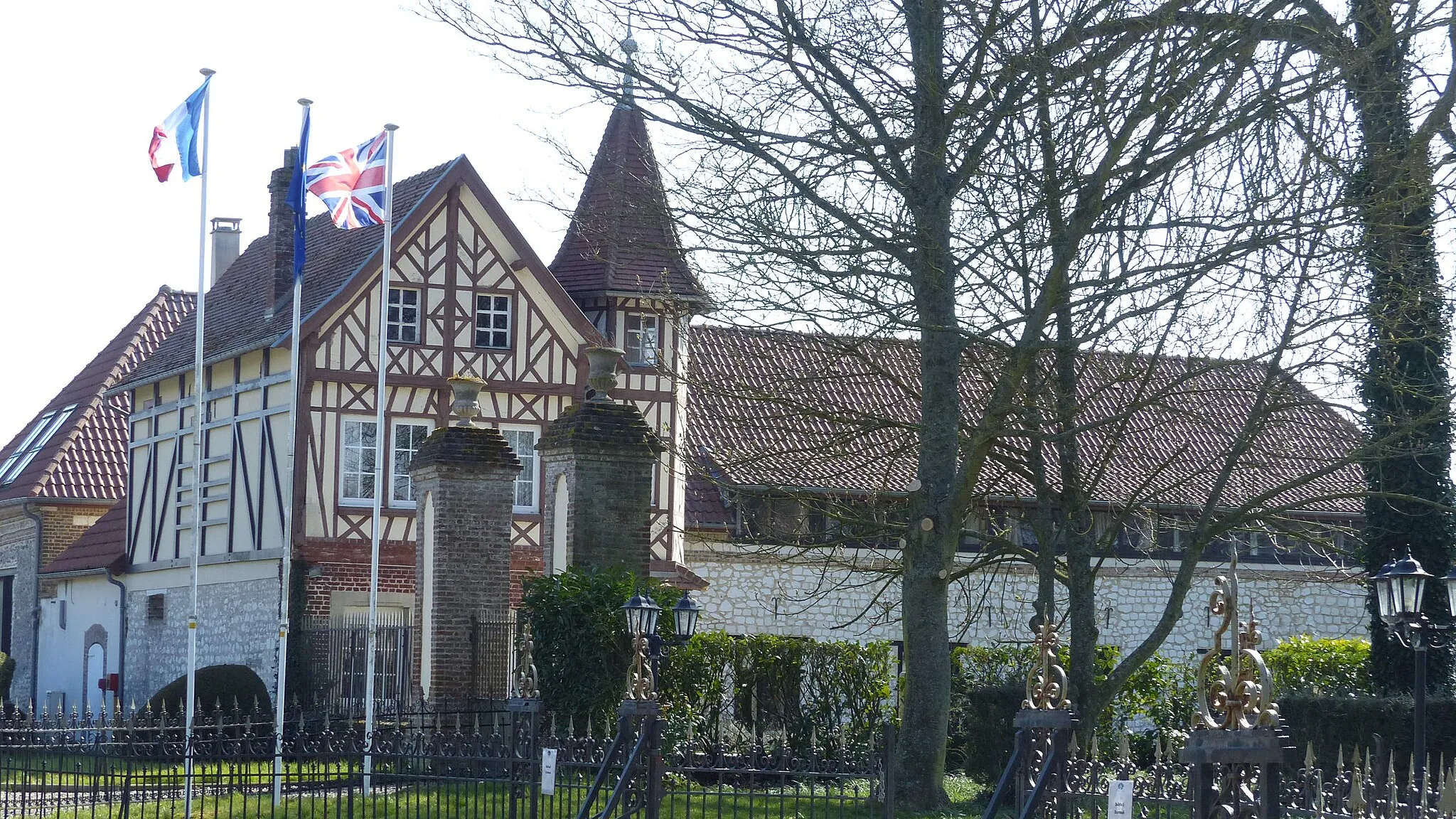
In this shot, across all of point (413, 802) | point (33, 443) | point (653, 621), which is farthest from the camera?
point (33, 443)

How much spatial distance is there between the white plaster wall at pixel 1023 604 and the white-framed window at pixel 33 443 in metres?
13.0

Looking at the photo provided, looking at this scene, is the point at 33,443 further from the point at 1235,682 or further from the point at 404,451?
the point at 1235,682

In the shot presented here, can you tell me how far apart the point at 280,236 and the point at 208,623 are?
6093 millimetres

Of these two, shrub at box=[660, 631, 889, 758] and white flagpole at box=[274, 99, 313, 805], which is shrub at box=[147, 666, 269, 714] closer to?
white flagpole at box=[274, 99, 313, 805]

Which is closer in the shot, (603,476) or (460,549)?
(603,476)

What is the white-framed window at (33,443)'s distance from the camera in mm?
31391

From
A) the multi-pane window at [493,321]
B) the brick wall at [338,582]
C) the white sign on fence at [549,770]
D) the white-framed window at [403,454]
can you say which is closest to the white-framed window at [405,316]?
the multi-pane window at [493,321]

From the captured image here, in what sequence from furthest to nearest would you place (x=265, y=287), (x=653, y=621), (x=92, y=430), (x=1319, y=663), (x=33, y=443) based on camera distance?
(x=33, y=443) → (x=92, y=430) → (x=265, y=287) → (x=1319, y=663) → (x=653, y=621)

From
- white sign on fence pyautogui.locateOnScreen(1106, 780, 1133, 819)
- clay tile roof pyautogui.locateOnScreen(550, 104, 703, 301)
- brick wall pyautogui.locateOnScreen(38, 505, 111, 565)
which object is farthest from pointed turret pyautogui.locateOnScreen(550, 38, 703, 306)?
brick wall pyautogui.locateOnScreen(38, 505, 111, 565)

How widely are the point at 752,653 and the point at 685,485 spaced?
36.2 feet

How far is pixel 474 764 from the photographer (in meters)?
11.4

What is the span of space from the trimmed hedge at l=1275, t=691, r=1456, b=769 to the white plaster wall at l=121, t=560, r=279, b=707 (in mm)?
13077

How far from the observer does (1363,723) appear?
16484mm

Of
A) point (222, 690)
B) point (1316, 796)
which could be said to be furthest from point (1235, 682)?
point (222, 690)
